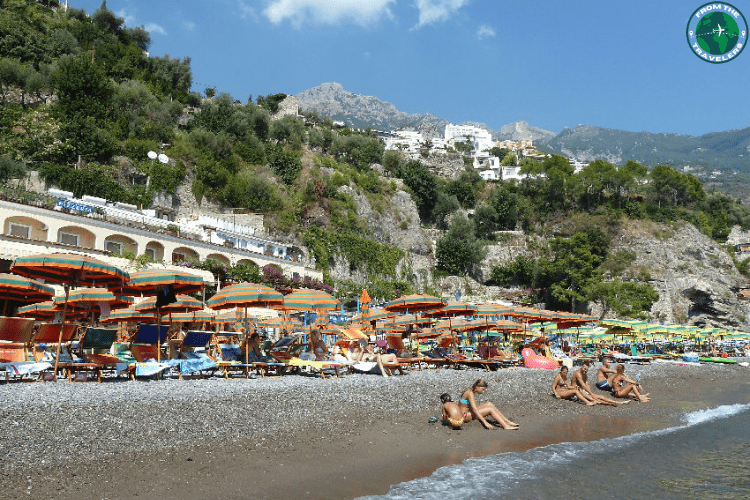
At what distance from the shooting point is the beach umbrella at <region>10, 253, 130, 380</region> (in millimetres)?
8875

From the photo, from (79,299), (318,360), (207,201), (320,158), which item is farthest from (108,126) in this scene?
(318,360)

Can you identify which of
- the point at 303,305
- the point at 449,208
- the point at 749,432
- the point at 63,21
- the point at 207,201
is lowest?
the point at 749,432

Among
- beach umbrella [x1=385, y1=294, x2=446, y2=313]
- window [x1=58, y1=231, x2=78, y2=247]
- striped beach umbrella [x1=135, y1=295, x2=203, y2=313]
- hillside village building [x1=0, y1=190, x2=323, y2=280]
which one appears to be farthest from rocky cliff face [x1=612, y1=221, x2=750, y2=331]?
striped beach umbrella [x1=135, y1=295, x2=203, y2=313]

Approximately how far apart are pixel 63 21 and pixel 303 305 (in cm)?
5287

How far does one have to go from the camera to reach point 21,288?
35.1ft

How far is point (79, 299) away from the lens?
11.1 m

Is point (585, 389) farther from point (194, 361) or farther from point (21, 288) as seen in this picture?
point (21, 288)

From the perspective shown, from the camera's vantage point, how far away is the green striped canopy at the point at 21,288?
10.3m

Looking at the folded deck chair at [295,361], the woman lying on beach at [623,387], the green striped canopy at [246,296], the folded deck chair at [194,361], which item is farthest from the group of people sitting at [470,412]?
the woman lying on beach at [623,387]

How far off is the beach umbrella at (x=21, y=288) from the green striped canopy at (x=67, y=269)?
799 millimetres

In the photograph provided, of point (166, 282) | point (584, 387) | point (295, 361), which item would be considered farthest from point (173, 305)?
point (584, 387)

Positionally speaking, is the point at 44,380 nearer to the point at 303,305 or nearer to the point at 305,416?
the point at 305,416

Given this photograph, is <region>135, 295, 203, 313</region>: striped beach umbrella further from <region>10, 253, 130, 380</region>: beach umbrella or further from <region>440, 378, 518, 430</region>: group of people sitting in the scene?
<region>440, 378, 518, 430</region>: group of people sitting

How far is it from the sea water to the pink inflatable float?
8171mm
